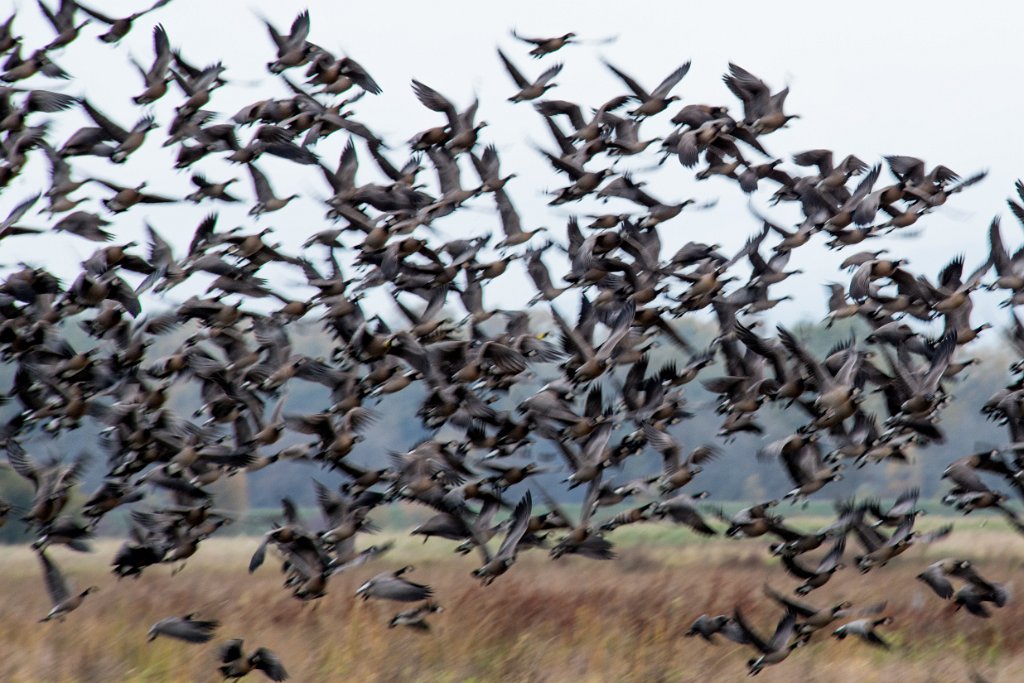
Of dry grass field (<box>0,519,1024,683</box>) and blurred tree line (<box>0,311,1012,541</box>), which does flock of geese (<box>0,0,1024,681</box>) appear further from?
blurred tree line (<box>0,311,1012,541</box>)

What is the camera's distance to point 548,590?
1891cm

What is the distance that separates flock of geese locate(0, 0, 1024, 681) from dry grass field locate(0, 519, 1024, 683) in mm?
782

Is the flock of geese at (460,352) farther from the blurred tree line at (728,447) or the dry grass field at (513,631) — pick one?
the blurred tree line at (728,447)

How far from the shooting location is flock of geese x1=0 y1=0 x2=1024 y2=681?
572 inches

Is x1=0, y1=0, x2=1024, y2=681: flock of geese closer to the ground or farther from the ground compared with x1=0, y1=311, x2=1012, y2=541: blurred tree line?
farther from the ground

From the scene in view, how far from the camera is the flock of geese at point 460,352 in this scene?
14531 mm

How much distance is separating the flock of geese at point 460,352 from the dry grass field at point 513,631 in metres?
0.78

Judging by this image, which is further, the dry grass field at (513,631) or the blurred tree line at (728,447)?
the blurred tree line at (728,447)

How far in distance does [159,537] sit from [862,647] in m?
8.71

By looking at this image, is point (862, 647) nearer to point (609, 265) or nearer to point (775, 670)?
→ point (775, 670)

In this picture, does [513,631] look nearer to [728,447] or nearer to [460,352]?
[460,352]

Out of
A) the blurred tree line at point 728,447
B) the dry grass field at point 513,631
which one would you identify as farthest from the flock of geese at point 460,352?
the blurred tree line at point 728,447

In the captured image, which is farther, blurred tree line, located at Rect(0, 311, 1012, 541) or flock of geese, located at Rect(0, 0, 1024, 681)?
blurred tree line, located at Rect(0, 311, 1012, 541)

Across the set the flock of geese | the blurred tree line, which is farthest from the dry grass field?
the blurred tree line
